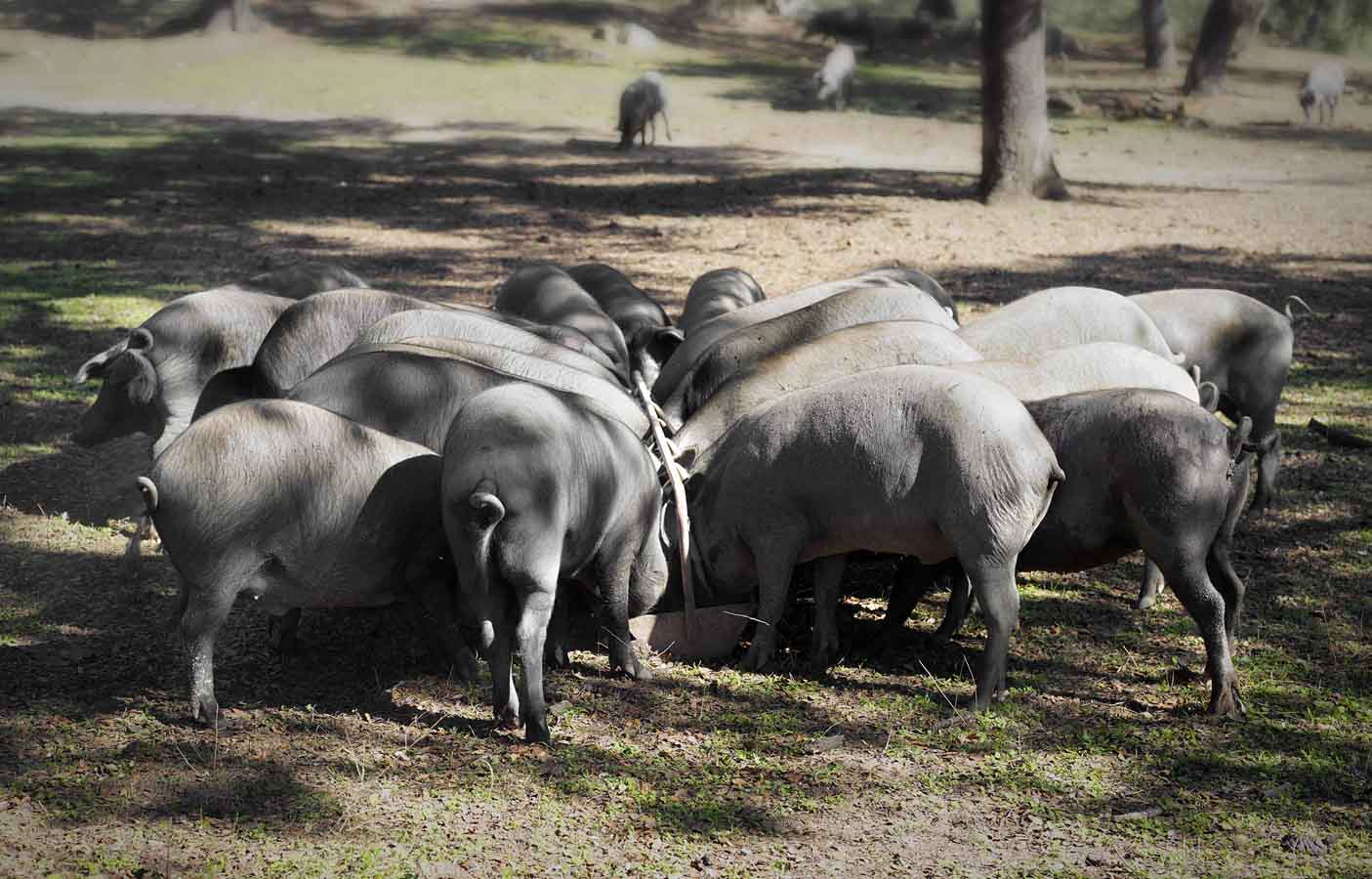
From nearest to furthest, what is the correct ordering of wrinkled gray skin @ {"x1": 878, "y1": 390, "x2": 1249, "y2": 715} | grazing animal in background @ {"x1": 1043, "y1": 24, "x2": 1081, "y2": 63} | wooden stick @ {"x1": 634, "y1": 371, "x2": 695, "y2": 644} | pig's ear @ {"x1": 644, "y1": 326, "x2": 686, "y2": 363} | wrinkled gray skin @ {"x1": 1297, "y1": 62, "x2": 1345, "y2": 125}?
1. wrinkled gray skin @ {"x1": 878, "y1": 390, "x2": 1249, "y2": 715}
2. wooden stick @ {"x1": 634, "y1": 371, "x2": 695, "y2": 644}
3. pig's ear @ {"x1": 644, "y1": 326, "x2": 686, "y2": 363}
4. wrinkled gray skin @ {"x1": 1297, "y1": 62, "x2": 1345, "y2": 125}
5. grazing animal in background @ {"x1": 1043, "y1": 24, "x2": 1081, "y2": 63}

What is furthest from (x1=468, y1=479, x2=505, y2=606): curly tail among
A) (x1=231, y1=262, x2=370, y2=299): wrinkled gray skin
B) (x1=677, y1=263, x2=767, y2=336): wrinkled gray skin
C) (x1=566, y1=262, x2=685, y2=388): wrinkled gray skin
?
(x1=677, y1=263, x2=767, y2=336): wrinkled gray skin

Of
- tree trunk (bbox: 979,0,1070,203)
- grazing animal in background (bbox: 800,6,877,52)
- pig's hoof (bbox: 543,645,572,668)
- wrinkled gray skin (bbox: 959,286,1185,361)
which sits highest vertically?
grazing animal in background (bbox: 800,6,877,52)

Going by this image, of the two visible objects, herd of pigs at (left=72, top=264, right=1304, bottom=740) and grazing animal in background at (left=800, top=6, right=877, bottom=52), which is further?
grazing animal in background at (left=800, top=6, right=877, bottom=52)

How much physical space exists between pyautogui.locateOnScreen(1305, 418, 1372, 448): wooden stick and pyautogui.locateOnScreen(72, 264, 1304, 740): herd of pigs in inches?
73.5

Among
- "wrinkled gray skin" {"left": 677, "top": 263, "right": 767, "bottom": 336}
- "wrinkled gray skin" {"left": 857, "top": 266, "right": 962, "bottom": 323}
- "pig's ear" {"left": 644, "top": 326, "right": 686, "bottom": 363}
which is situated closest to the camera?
"pig's ear" {"left": 644, "top": 326, "right": 686, "bottom": 363}

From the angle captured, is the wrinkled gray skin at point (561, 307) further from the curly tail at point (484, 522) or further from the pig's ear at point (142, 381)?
the curly tail at point (484, 522)

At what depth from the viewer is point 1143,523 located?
4738 mm

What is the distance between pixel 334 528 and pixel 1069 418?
264cm

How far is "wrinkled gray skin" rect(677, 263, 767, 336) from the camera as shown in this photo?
846 centimetres

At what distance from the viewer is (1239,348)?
707cm

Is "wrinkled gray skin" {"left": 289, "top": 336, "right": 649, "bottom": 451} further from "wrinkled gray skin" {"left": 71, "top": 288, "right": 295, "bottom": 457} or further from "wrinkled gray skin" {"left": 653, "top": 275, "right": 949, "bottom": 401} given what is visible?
"wrinkled gray skin" {"left": 71, "top": 288, "right": 295, "bottom": 457}

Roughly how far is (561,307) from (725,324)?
3.77 ft

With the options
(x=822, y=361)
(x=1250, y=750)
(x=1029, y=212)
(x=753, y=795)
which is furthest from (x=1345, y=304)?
(x=753, y=795)

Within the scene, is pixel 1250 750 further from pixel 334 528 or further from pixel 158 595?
pixel 158 595
